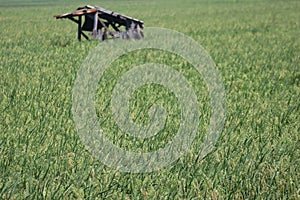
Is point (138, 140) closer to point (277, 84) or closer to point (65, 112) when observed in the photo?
point (65, 112)

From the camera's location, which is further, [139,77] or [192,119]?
[139,77]

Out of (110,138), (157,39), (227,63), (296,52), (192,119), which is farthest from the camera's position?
(157,39)

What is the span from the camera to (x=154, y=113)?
17.5 ft

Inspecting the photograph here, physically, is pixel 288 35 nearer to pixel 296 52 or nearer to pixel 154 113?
pixel 296 52

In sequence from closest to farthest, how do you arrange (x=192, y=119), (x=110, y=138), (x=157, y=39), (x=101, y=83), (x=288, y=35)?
(x=110, y=138), (x=192, y=119), (x=101, y=83), (x=157, y=39), (x=288, y=35)

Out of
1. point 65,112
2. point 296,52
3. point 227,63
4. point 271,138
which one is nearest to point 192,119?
point 271,138

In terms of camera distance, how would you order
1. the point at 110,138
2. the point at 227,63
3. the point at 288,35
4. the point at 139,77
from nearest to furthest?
1. the point at 110,138
2. the point at 139,77
3. the point at 227,63
4. the point at 288,35

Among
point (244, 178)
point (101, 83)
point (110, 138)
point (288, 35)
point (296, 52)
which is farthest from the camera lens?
point (288, 35)

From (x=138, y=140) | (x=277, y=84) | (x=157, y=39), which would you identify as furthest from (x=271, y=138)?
(x=157, y=39)

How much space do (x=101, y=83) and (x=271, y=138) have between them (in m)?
3.05

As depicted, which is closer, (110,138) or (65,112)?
(110,138)

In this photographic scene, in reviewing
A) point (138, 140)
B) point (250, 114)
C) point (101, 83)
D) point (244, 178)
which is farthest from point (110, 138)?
point (101, 83)

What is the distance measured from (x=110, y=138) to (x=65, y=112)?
995 mm

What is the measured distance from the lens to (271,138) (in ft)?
14.8
